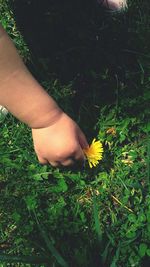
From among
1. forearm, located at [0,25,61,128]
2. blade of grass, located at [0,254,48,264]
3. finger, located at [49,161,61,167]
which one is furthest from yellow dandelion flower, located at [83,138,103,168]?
blade of grass, located at [0,254,48,264]

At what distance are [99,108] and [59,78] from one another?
0.90 ft

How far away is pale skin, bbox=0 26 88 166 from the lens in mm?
1504

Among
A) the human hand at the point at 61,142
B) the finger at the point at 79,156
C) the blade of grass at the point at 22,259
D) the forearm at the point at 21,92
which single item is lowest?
the blade of grass at the point at 22,259

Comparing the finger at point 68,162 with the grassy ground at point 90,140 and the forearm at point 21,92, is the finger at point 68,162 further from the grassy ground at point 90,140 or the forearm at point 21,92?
the forearm at point 21,92

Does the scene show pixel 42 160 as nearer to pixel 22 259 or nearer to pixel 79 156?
pixel 79 156

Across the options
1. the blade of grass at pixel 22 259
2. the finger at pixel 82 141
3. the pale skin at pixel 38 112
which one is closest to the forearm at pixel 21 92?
the pale skin at pixel 38 112

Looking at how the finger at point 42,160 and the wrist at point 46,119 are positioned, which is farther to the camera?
the finger at point 42,160

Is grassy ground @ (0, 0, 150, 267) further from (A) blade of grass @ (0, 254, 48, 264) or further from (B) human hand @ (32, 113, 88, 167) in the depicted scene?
(B) human hand @ (32, 113, 88, 167)

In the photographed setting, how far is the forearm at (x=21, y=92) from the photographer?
149 centimetres

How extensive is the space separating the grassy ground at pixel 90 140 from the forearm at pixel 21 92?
0.34 meters

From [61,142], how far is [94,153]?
0.59ft

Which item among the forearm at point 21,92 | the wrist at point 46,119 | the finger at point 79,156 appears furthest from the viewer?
the finger at point 79,156

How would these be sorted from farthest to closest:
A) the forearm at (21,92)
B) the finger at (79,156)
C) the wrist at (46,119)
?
the finger at (79,156) < the wrist at (46,119) < the forearm at (21,92)

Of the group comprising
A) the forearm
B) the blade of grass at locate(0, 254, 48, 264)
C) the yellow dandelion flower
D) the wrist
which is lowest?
the blade of grass at locate(0, 254, 48, 264)
